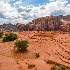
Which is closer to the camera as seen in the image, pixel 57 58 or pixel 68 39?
pixel 57 58

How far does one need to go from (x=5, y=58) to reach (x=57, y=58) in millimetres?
7490

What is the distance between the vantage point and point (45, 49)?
34.8 m

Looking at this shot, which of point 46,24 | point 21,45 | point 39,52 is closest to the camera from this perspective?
point 21,45

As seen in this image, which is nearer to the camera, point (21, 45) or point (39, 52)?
point (21, 45)

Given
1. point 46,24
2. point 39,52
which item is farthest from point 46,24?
point 39,52

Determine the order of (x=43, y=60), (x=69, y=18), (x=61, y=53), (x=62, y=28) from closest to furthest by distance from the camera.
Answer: (x=43, y=60) < (x=61, y=53) < (x=62, y=28) < (x=69, y=18)

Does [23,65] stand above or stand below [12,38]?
below

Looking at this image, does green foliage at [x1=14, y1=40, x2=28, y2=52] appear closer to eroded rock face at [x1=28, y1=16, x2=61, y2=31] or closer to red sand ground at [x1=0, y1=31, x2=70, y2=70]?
red sand ground at [x1=0, y1=31, x2=70, y2=70]

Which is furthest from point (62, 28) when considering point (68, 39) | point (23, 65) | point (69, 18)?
point (23, 65)

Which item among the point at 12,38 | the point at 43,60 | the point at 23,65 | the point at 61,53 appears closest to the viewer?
the point at 23,65

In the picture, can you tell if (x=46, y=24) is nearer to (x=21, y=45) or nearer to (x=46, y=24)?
(x=46, y=24)

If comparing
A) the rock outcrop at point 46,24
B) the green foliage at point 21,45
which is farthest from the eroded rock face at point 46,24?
the green foliage at point 21,45

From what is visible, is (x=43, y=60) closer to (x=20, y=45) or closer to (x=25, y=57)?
(x=25, y=57)

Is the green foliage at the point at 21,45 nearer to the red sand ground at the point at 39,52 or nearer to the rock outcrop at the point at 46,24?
the red sand ground at the point at 39,52
